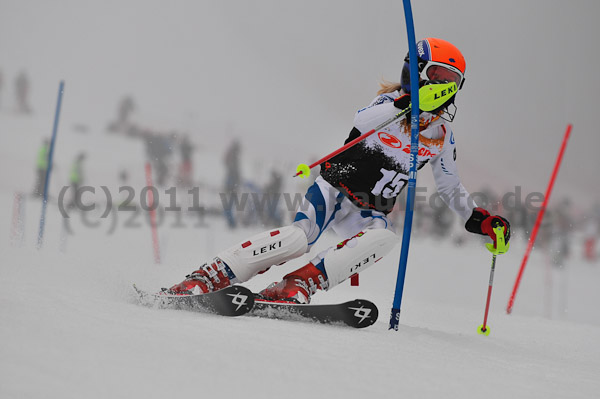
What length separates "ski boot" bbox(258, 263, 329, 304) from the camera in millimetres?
2250

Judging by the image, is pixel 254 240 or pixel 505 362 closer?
pixel 505 362

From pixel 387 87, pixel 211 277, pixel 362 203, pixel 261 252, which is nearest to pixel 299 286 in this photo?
pixel 261 252

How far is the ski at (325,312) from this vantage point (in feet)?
6.88

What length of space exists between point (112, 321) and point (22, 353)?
40cm

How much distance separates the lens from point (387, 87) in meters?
2.62

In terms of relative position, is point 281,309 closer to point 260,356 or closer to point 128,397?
point 260,356

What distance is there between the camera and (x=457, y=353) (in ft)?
6.33

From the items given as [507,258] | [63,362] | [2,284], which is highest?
[63,362]

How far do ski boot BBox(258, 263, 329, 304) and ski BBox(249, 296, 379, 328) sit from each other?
82 mm

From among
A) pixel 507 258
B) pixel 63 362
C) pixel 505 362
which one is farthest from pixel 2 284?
pixel 507 258

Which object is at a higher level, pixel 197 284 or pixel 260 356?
pixel 260 356

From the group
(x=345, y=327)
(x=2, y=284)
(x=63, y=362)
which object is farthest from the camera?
(x=345, y=327)

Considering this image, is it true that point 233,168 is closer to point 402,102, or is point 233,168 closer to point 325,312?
point 402,102

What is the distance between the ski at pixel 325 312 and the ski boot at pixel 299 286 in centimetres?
8
